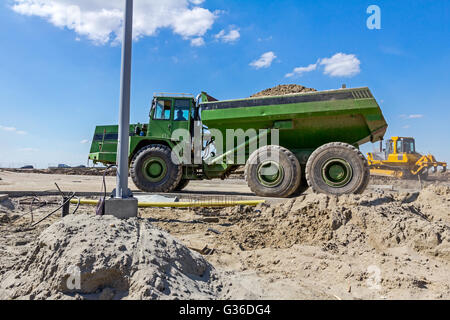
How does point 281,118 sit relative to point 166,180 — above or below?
above

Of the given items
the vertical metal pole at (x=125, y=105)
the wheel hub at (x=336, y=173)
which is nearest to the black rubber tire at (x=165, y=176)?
the wheel hub at (x=336, y=173)

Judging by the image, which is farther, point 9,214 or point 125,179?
point 9,214

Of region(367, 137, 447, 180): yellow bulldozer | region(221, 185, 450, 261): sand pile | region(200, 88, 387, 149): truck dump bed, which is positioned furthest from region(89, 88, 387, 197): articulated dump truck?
region(367, 137, 447, 180): yellow bulldozer

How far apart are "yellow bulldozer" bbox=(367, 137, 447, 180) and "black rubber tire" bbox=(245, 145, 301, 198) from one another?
47.0 feet

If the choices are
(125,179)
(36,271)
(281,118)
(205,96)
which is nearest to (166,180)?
(205,96)

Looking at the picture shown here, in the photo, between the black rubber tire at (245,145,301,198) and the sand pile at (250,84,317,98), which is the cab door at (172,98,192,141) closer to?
the sand pile at (250,84,317,98)

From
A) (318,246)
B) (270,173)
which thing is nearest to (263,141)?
(270,173)

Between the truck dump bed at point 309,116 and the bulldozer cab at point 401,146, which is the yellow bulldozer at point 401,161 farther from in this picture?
the truck dump bed at point 309,116

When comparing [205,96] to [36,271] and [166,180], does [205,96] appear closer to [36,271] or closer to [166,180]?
[166,180]

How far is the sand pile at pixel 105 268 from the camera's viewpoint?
2234 mm

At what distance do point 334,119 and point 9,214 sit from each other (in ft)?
22.6

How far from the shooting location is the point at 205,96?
901 cm

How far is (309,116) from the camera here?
723cm
